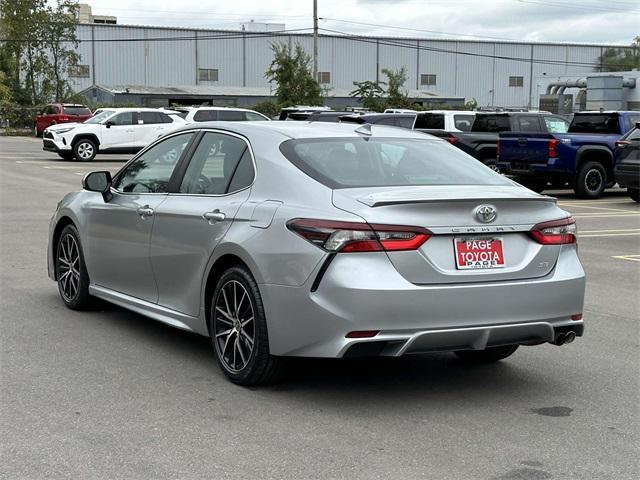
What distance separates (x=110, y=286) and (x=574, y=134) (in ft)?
52.8

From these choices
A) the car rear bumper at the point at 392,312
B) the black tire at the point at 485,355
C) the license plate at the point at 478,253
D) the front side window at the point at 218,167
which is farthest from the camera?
the black tire at the point at 485,355

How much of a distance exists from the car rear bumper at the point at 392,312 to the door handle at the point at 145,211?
1.63 metres

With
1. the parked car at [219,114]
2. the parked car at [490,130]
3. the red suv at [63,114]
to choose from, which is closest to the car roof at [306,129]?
the parked car at [490,130]

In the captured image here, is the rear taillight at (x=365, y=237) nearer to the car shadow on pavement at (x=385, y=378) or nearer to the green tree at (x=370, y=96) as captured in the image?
the car shadow on pavement at (x=385, y=378)

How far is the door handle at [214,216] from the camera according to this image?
19.4ft

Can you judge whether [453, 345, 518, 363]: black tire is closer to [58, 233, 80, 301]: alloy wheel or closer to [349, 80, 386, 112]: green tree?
[58, 233, 80, 301]: alloy wheel

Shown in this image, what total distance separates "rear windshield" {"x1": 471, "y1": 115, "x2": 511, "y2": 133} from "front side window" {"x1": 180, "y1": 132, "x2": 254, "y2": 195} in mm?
17639

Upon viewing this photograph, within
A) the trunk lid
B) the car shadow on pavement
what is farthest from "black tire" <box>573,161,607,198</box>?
the trunk lid

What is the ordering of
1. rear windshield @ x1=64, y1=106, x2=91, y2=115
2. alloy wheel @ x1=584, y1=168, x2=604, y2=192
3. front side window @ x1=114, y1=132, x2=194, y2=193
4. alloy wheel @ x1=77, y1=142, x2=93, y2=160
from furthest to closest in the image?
rear windshield @ x1=64, y1=106, x2=91, y2=115 < alloy wheel @ x1=77, y1=142, x2=93, y2=160 < alloy wheel @ x1=584, y1=168, x2=604, y2=192 < front side window @ x1=114, y1=132, x2=194, y2=193

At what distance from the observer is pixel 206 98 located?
6762cm

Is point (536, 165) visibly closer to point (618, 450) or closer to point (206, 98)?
point (618, 450)

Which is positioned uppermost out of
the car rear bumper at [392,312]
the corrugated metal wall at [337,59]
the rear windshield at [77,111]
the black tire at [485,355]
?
the corrugated metal wall at [337,59]

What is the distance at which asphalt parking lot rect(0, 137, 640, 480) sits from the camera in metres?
4.46

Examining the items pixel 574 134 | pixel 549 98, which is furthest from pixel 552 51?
pixel 574 134
